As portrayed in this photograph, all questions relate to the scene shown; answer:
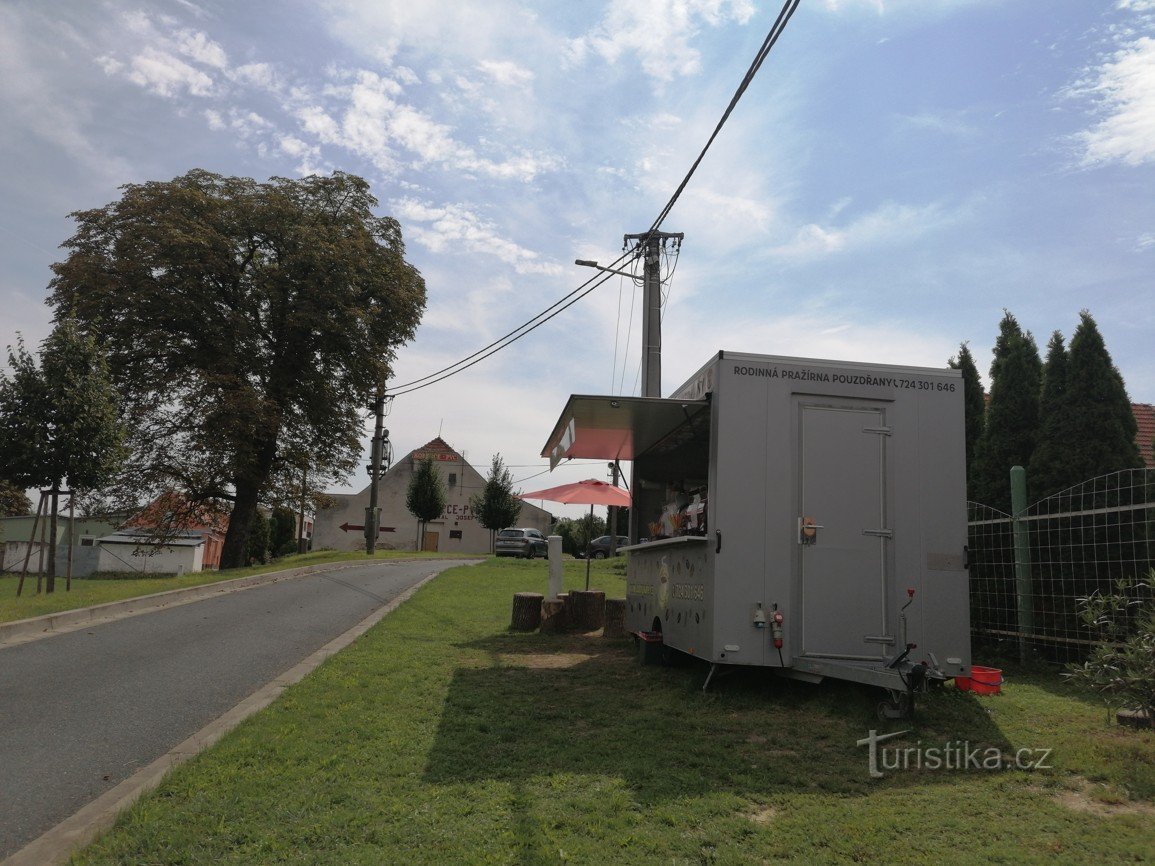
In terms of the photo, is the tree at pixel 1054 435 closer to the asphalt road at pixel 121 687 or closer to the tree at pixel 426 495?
the asphalt road at pixel 121 687

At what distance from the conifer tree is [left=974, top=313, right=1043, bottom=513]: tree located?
321mm

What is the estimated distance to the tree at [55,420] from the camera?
1455 centimetres

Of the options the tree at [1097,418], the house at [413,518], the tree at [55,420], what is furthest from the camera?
the house at [413,518]

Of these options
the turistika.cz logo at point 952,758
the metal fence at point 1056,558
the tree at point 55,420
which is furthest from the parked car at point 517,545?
the turistika.cz logo at point 952,758

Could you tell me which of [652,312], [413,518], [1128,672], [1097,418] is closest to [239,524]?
[652,312]

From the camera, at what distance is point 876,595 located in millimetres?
6695

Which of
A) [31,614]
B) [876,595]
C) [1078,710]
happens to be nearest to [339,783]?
[876,595]

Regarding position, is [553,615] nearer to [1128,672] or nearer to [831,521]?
[831,521]

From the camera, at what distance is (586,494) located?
554 inches

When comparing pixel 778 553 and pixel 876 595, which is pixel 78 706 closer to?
pixel 778 553

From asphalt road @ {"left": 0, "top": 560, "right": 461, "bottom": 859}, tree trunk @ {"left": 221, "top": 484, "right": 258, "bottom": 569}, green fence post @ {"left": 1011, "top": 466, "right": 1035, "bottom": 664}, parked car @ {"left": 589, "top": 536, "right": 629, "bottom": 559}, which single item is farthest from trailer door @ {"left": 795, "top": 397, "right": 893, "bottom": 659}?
parked car @ {"left": 589, "top": 536, "right": 629, "bottom": 559}

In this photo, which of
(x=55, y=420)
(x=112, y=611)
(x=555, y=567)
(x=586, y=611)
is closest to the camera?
(x=586, y=611)

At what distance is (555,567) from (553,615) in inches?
58.8

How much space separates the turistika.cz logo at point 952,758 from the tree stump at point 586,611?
7.23 m
